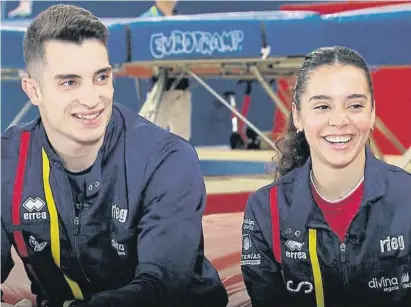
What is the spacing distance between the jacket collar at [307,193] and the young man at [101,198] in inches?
5.4

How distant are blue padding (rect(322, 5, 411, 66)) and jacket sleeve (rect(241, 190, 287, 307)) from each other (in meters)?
0.58

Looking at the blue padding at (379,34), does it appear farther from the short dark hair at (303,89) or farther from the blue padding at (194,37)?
the short dark hair at (303,89)

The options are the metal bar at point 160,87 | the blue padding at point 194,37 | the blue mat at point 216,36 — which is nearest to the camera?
the blue mat at point 216,36

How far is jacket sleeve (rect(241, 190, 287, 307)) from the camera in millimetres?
1028

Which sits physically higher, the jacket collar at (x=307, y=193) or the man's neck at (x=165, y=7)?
the man's neck at (x=165, y=7)

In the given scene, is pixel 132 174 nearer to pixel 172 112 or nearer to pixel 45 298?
pixel 45 298

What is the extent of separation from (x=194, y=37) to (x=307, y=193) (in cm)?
86

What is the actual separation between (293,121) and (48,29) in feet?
1.31

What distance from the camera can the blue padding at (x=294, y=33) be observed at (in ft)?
5.24

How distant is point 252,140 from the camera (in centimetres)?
454

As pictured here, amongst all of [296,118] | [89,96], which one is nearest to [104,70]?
[89,96]

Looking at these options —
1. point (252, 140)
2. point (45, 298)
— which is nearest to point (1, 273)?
point (45, 298)

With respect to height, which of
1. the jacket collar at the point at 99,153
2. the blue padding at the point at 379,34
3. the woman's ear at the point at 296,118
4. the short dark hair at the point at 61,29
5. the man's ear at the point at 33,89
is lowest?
the jacket collar at the point at 99,153

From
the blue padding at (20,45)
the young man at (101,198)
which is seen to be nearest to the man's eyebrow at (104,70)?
the young man at (101,198)
